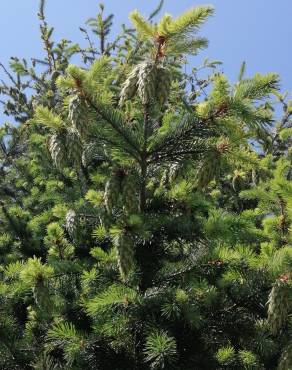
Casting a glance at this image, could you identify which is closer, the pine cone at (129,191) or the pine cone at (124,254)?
the pine cone at (124,254)

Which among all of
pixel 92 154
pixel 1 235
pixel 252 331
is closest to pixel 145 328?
pixel 252 331

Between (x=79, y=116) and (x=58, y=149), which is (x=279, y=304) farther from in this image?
(x=58, y=149)

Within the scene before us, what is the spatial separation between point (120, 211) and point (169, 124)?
1025 mm

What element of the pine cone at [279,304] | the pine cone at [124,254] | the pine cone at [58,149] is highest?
the pine cone at [58,149]

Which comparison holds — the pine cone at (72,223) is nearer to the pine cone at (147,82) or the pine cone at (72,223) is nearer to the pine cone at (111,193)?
the pine cone at (111,193)

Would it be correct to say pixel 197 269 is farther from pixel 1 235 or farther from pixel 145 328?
pixel 1 235

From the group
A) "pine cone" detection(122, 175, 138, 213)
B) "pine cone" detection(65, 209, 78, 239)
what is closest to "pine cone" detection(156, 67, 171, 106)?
"pine cone" detection(122, 175, 138, 213)

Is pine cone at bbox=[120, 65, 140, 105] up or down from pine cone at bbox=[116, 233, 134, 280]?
up

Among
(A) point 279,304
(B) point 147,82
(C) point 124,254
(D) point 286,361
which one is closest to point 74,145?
(B) point 147,82

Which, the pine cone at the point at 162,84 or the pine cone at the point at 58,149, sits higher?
the pine cone at the point at 162,84

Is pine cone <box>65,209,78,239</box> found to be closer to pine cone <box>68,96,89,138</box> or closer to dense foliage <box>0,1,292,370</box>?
dense foliage <box>0,1,292,370</box>

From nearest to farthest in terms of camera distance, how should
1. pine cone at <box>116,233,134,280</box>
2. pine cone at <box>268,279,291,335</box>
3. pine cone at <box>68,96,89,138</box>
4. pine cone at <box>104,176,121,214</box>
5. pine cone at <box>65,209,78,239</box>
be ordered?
1. pine cone at <box>268,279,291,335</box>
2. pine cone at <box>68,96,89,138</box>
3. pine cone at <box>116,233,134,280</box>
4. pine cone at <box>104,176,121,214</box>
5. pine cone at <box>65,209,78,239</box>

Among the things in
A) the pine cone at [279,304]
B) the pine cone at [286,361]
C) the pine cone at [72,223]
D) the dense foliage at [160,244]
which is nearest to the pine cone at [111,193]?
the dense foliage at [160,244]

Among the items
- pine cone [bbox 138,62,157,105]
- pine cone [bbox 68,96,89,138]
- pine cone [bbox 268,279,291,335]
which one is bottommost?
pine cone [bbox 268,279,291,335]
